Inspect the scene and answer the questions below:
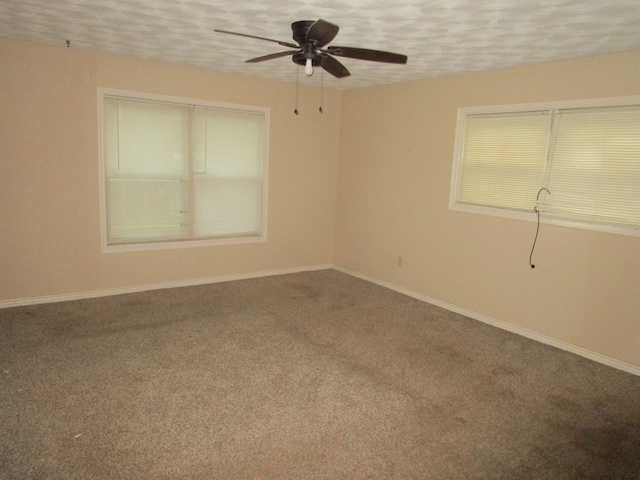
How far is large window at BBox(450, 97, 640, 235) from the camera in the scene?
3.38 meters

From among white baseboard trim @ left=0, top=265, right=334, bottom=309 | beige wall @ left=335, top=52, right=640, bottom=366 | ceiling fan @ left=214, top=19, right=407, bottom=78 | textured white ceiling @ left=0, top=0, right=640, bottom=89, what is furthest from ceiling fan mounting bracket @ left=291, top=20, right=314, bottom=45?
white baseboard trim @ left=0, top=265, right=334, bottom=309

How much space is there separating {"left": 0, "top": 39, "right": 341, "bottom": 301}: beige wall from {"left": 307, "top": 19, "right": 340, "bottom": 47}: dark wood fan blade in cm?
259

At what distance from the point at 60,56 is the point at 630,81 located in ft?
16.0

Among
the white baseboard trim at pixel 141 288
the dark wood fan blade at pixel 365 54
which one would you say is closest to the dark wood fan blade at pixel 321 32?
the dark wood fan blade at pixel 365 54

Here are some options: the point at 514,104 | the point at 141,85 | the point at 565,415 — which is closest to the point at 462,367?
the point at 565,415

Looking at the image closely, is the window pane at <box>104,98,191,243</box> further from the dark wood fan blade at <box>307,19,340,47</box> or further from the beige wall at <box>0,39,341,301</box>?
the dark wood fan blade at <box>307,19,340,47</box>

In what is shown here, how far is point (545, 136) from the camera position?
3.83 m

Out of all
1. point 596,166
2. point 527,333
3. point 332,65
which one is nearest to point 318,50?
point 332,65

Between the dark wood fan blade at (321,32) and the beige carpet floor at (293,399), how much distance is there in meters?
2.25

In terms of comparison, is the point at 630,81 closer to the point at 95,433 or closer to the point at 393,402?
the point at 393,402

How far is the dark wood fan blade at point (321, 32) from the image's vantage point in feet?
7.71

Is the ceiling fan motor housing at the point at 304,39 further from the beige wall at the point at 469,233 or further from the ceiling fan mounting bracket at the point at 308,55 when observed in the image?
the beige wall at the point at 469,233

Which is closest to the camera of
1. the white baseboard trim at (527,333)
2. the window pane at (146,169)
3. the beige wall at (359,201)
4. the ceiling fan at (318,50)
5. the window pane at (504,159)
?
the ceiling fan at (318,50)

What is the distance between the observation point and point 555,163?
3.78 meters
